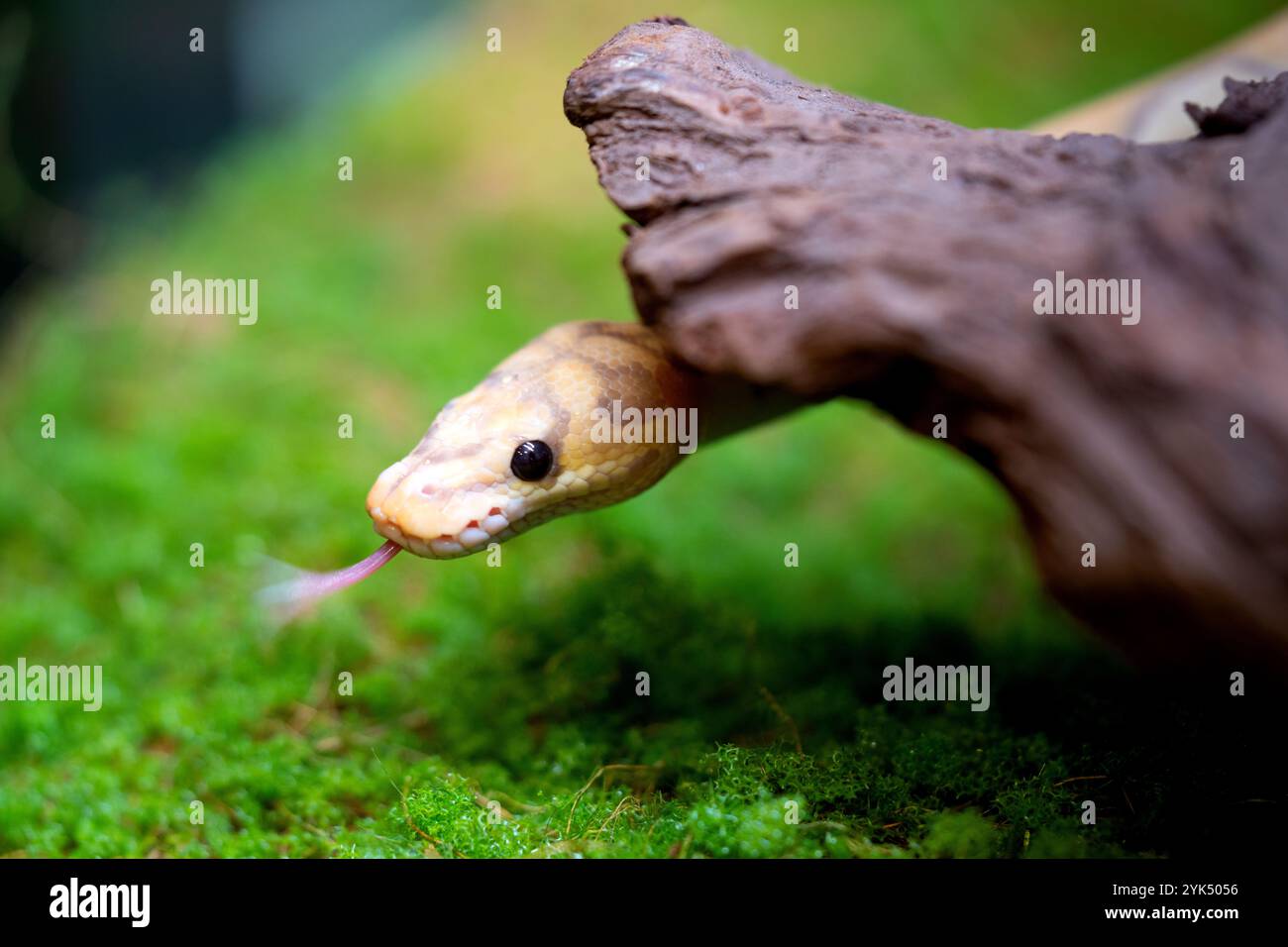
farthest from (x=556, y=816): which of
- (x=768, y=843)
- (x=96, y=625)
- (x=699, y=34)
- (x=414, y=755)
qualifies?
(x=96, y=625)

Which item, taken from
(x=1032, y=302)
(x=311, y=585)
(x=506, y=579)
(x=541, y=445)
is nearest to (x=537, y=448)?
(x=541, y=445)

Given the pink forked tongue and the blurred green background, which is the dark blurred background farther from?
the pink forked tongue

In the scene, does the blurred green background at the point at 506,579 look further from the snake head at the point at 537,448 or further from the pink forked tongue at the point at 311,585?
the snake head at the point at 537,448

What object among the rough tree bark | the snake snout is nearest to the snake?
the snake snout

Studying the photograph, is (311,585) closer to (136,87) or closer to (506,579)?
(506,579)

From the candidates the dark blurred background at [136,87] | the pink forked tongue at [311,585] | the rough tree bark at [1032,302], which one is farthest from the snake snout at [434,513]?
the dark blurred background at [136,87]

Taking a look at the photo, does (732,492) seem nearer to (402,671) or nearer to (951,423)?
(402,671)
